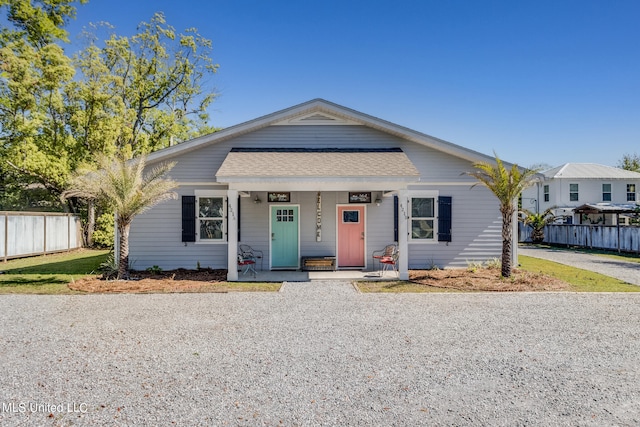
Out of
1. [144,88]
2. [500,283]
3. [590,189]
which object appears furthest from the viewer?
[590,189]

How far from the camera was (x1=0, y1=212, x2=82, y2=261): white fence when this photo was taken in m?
13.8

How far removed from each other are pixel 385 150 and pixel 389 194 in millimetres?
1514

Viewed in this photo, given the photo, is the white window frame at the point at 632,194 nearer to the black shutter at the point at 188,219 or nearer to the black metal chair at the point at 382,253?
the black metal chair at the point at 382,253

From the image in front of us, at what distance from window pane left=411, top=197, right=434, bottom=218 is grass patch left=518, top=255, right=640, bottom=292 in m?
3.80

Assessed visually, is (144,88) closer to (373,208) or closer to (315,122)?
(315,122)

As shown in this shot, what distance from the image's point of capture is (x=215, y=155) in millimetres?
11633

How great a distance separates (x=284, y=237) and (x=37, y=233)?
38.6 ft

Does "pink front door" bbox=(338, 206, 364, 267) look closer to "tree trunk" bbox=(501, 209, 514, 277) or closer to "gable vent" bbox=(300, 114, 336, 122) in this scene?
"gable vent" bbox=(300, 114, 336, 122)

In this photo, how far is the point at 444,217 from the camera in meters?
11.7

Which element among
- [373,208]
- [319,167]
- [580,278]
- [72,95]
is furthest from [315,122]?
[72,95]

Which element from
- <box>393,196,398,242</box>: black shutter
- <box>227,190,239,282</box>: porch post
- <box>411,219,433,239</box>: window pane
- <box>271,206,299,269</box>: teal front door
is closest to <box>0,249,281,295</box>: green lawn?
<box>227,190,239,282</box>: porch post

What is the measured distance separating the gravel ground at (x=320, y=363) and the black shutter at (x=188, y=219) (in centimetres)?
395

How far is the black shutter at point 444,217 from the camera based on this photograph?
11.7m

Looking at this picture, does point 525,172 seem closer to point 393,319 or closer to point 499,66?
point 393,319
